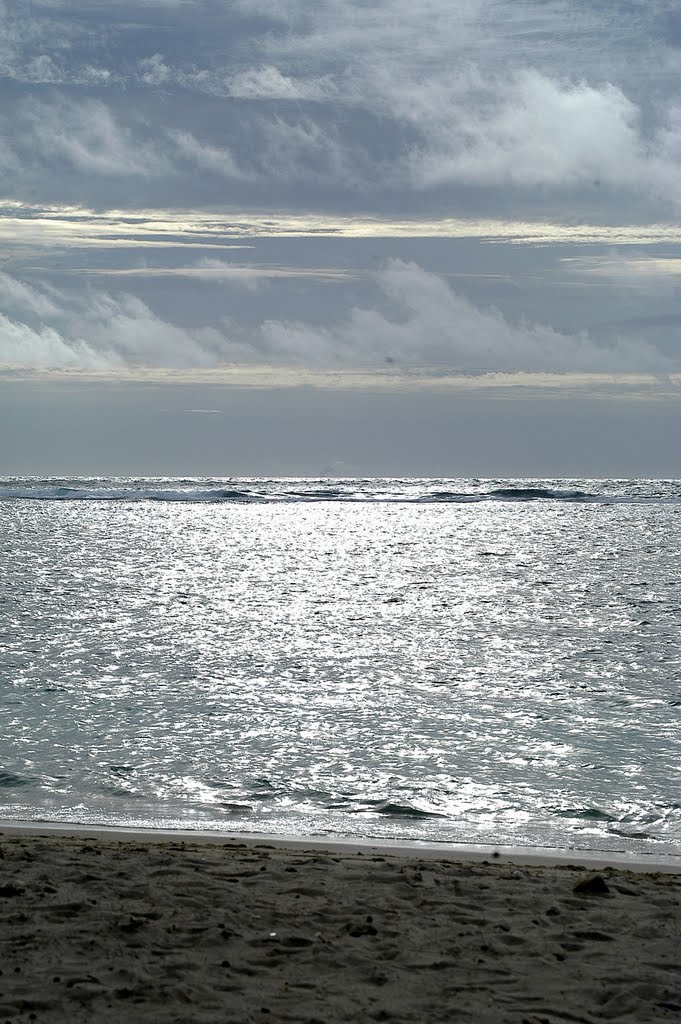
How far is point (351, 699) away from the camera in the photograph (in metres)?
17.5

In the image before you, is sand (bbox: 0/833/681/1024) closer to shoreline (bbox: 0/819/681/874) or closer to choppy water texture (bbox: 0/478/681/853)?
shoreline (bbox: 0/819/681/874)

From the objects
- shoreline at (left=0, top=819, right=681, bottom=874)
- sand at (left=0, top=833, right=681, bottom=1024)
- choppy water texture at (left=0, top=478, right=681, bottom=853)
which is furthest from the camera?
choppy water texture at (left=0, top=478, right=681, bottom=853)

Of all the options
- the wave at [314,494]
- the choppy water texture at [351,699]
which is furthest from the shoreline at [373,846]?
the wave at [314,494]

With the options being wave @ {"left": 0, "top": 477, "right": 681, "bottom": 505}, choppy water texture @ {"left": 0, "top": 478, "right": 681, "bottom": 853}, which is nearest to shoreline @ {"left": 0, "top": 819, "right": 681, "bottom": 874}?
choppy water texture @ {"left": 0, "top": 478, "right": 681, "bottom": 853}

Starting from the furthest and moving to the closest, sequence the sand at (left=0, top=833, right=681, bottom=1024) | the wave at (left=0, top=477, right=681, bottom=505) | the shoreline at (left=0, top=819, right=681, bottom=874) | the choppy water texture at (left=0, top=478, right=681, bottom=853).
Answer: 1. the wave at (left=0, top=477, right=681, bottom=505)
2. the choppy water texture at (left=0, top=478, right=681, bottom=853)
3. the shoreline at (left=0, top=819, right=681, bottom=874)
4. the sand at (left=0, top=833, right=681, bottom=1024)

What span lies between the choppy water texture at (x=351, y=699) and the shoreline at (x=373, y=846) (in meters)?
0.28

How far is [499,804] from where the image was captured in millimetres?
11383

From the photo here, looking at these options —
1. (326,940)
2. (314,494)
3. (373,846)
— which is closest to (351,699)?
(373,846)

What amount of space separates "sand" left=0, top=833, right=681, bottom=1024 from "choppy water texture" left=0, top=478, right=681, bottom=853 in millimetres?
2015

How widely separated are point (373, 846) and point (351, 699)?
25.2ft

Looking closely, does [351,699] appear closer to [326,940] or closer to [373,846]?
[373,846]

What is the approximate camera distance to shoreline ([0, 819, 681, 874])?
9.44 meters

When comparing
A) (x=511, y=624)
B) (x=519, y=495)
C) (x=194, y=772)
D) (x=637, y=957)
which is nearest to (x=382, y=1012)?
(x=637, y=957)

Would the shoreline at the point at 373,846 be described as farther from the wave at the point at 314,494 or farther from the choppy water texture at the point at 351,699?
the wave at the point at 314,494
